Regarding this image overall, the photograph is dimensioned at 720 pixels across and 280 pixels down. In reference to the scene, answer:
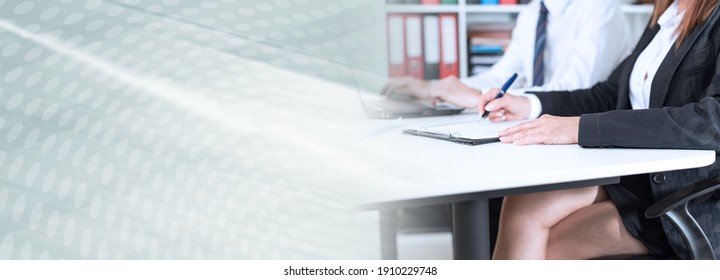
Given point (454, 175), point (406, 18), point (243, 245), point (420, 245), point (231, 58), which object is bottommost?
point (420, 245)

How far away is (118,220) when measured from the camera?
843 mm

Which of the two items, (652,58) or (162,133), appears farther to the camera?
(652,58)

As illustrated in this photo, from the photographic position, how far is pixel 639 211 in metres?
1.08

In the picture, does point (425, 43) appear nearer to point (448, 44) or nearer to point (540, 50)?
point (448, 44)

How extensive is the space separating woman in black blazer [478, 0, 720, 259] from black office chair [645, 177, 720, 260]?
22 mm

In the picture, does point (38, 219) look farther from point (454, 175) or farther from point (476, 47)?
point (476, 47)

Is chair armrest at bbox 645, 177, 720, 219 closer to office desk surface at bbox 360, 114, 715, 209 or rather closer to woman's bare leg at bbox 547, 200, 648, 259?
office desk surface at bbox 360, 114, 715, 209

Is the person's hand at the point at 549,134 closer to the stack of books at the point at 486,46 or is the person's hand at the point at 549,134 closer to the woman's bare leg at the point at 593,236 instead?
the woman's bare leg at the point at 593,236

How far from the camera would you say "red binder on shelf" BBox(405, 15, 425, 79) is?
222 centimetres

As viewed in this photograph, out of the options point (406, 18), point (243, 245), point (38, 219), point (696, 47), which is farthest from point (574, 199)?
point (406, 18)

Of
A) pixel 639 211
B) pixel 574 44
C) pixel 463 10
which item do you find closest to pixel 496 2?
pixel 463 10

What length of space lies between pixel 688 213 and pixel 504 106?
0.40 meters

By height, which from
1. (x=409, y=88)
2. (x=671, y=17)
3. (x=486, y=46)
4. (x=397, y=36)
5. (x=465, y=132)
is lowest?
(x=486, y=46)

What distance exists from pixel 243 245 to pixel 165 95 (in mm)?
223
